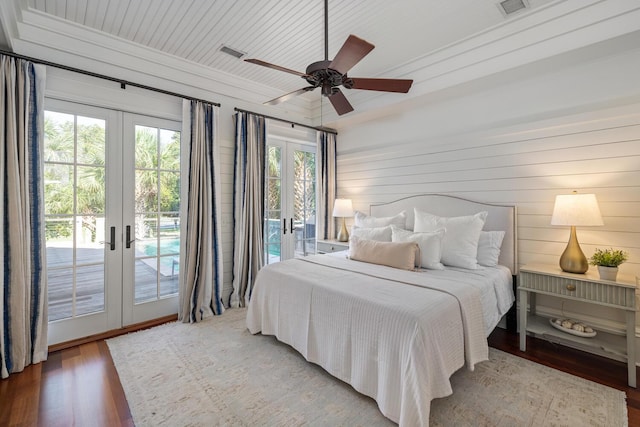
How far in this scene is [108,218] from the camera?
2.96 metres

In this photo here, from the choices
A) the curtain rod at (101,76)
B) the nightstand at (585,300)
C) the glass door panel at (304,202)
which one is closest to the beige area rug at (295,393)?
the nightstand at (585,300)

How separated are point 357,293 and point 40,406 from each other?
221cm

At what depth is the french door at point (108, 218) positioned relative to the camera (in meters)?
2.72

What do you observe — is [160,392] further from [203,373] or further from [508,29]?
[508,29]

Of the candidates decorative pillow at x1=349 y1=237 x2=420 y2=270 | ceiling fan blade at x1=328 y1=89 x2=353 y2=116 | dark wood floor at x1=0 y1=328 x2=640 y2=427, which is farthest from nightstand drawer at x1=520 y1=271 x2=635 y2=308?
ceiling fan blade at x1=328 y1=89 x2=353 y2=116

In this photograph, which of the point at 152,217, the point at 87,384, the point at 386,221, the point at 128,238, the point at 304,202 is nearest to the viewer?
the point at 87,384

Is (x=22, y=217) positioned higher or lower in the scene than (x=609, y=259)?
higher

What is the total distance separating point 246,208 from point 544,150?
3.31 meters

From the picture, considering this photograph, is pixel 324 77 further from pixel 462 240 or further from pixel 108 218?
pixel 108 218

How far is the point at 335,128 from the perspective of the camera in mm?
4867

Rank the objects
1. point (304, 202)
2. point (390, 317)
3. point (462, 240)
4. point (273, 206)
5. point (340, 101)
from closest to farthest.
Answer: point (390, 317) < point (340, 101) < point (462, 240) < point (273, 206) < point (304, 202)

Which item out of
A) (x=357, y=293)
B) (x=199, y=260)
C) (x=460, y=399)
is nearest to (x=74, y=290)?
(x=199, y=260)

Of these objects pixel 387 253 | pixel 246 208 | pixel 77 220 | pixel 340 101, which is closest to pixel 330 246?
pixel 246 208

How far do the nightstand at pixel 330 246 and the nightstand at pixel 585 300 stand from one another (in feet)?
7.26
